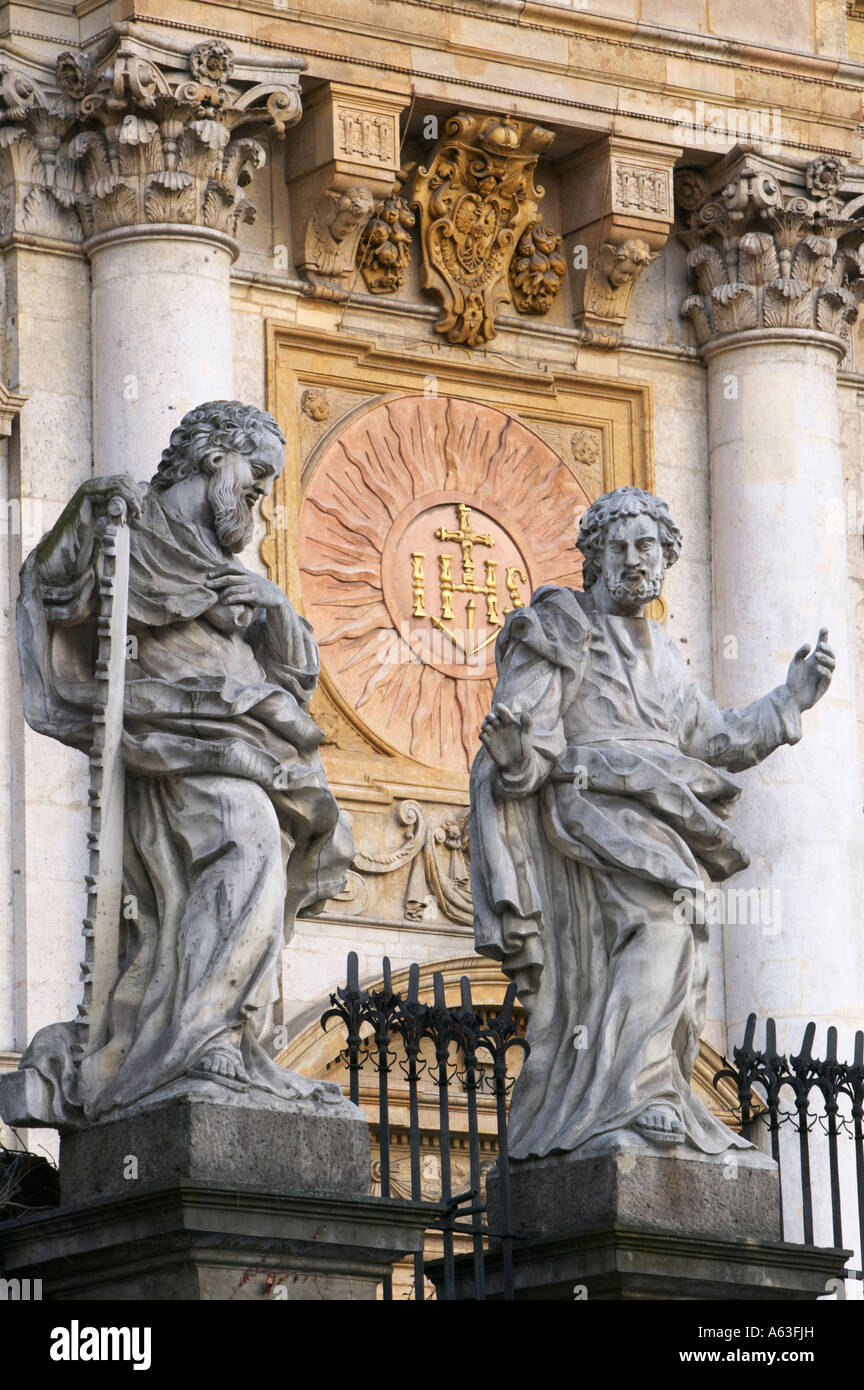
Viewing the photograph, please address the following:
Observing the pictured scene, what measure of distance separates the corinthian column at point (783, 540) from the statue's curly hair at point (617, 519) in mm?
5666

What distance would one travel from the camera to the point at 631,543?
1178 centimetres

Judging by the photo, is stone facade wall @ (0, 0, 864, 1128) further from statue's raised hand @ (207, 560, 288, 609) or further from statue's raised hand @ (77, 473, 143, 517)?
statue's raised hand @ (77, 473, 143, 517)

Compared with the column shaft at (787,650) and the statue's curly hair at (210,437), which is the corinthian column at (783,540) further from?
the statue's curly hair at (210,437)

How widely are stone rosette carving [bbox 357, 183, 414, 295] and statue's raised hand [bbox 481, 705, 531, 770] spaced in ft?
21.0

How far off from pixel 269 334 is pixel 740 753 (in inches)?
228

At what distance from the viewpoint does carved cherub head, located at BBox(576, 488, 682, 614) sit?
11773 millimetres

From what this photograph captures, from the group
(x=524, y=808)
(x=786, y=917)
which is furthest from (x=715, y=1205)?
(x=786, y=917)

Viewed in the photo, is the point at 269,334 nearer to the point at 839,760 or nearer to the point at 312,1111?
the point at 839,760

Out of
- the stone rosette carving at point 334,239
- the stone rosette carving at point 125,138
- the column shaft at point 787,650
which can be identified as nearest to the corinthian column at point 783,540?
the column shaft at point 787,650

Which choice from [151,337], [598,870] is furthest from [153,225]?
[598,870]

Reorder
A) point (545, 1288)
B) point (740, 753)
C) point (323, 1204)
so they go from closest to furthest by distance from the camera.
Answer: point (323, 1204)
point (545, 1288)
point (740, 753)

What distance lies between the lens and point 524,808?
11.5m

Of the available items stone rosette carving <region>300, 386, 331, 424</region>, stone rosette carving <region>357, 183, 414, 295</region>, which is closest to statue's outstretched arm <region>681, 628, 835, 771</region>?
stone rosette carving <region>300, 386, 331, 424</region>

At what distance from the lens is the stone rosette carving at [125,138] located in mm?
16250
